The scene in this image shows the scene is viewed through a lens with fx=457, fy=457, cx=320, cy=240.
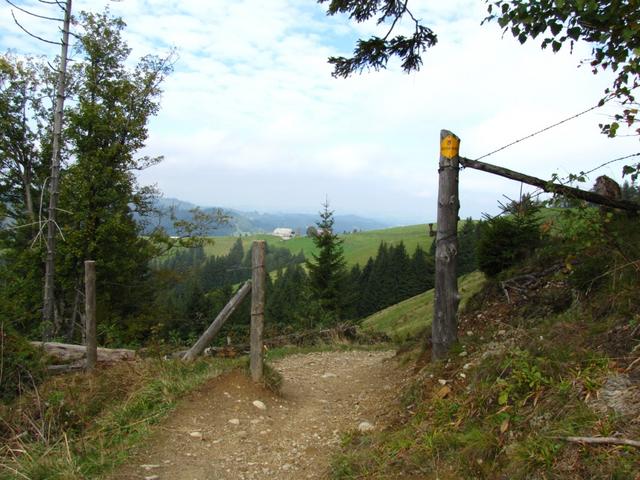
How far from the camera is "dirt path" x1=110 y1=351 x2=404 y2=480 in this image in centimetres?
439

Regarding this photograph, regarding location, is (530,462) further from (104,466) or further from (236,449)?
(104,466)

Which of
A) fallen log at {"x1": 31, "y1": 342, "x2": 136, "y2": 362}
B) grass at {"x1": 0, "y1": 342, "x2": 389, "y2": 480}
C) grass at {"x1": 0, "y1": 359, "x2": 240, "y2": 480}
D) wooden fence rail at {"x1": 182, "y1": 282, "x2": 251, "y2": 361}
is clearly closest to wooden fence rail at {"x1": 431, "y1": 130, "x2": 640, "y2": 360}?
grass at {"x1": 0, "y1": 342, "x2": 389, "y2": 480}

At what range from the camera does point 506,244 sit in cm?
994

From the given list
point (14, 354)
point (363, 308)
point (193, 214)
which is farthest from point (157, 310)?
point (363, 308)

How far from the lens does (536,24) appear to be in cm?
433

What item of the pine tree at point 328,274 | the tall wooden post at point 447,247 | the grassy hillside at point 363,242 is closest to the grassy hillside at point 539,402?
the tall wooden post at point 447,247

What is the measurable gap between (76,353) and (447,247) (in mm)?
7649

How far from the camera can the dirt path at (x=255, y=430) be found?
4.39 meters

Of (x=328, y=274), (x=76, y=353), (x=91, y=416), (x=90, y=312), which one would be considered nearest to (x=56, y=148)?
(x=76, y=353)

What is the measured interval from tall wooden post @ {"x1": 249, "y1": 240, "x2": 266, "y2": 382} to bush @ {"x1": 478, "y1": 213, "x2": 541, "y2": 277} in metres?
5.48

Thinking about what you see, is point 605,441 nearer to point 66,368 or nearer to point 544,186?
point 544,186

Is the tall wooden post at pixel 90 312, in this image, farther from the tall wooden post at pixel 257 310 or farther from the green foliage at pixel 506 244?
the green foliage at pixel 506 244

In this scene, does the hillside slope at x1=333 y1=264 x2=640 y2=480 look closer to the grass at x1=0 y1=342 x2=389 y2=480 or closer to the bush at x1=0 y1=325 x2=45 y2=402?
the grass at x1=0 y1=342 x2=389 y2=480

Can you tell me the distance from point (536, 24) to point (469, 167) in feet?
5.62
